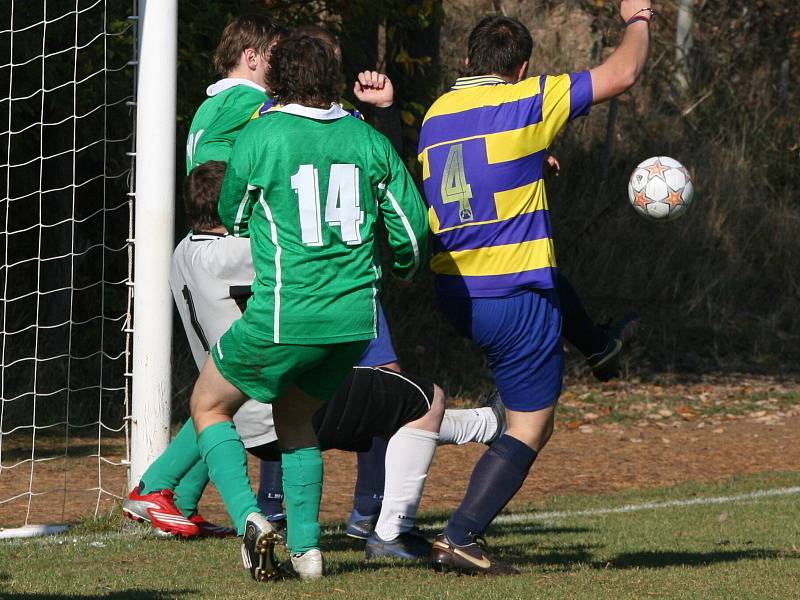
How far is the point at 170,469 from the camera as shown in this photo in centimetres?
598

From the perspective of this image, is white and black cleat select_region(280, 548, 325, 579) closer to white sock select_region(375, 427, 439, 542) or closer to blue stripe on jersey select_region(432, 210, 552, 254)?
white sock select_region(375, 427, 439, 542)

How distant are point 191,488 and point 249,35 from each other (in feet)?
6.16

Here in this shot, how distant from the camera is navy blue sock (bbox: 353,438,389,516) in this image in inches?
237

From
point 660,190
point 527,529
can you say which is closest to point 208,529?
point 527,529

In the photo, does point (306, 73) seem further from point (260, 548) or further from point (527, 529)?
point (527, 529)

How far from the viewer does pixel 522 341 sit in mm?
5043

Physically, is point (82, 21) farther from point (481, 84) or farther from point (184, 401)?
point (481, 84)

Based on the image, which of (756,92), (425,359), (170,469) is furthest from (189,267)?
(756,92)

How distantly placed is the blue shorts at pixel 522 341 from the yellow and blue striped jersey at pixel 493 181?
0.05 meters

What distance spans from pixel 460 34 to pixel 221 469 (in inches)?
546

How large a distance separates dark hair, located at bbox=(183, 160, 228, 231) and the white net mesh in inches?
162

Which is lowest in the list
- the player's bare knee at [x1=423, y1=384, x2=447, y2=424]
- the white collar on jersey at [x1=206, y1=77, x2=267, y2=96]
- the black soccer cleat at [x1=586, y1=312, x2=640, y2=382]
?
the player's bare knee at [x1=423, y1=384, x2=447, y2=424]

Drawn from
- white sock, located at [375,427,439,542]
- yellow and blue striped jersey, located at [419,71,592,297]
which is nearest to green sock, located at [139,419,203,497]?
white sock, located at [375,427,439,542]

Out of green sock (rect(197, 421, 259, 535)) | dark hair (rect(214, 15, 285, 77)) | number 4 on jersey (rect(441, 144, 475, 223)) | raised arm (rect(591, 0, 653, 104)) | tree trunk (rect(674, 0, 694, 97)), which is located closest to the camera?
green sock (rect(197, 421, 259, 535))
